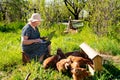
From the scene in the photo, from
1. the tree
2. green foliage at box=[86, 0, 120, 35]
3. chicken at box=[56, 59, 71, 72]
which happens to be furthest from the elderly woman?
the tree

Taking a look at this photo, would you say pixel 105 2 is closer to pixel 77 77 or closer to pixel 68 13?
pixel 77 77

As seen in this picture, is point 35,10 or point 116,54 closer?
point 116,54

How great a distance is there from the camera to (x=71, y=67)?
6.25 meters

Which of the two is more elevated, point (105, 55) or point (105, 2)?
point (105, 2)

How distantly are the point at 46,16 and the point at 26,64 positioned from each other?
27.1 feet

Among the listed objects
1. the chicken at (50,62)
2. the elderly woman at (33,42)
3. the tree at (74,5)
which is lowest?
the tree at (74,5)

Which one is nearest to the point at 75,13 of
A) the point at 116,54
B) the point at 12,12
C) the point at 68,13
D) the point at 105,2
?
the point at 68,13

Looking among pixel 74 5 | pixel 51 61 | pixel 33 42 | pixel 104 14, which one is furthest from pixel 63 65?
pixel 74 5

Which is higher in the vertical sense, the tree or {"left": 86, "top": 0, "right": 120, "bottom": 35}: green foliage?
{"left": 86, "top": 0, "right": 120, "bottom": 35}: green foliage

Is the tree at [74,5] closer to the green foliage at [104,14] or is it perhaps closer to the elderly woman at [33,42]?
the green foliage at [104,14]

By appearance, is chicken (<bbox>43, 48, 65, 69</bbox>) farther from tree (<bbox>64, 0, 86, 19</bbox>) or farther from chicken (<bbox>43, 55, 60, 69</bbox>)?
tree (<bbox>64, 0, 86, 19</bbox>)

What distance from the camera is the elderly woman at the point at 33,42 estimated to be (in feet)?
23.9

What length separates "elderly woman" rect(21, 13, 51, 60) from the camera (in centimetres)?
728

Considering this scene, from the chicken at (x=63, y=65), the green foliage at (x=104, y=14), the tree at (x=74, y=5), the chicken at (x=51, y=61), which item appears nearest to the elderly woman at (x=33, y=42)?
the chicken at (x=51, y=61)
